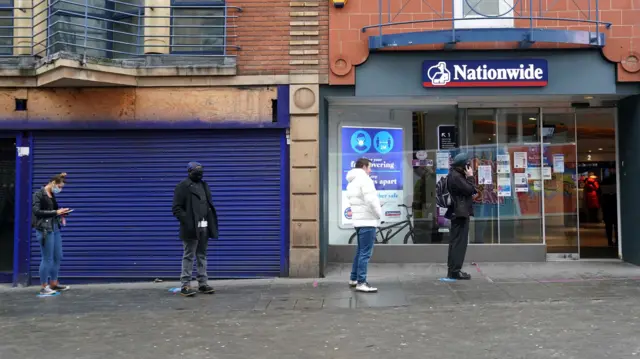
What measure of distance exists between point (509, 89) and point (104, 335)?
693cm

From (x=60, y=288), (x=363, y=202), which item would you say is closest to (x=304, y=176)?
(x=363, y=202)

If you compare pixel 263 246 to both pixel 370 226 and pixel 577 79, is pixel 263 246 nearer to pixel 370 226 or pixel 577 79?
pixel 370 226

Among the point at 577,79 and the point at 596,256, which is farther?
the point at 596,256

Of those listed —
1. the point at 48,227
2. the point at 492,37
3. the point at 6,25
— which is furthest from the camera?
the point at 6,25

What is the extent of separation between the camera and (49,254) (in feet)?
26.8

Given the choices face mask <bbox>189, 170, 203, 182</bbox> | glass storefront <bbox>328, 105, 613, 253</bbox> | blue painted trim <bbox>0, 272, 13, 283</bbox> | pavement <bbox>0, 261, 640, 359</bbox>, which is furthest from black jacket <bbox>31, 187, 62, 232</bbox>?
glass storefront <bbox>328, 105, 613, 253</bbox>

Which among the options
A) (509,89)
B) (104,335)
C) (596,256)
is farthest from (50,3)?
(596,256)

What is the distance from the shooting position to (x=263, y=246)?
918cm

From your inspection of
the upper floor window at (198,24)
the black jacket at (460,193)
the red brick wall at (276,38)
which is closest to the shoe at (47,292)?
the upper floor window at (198,24)

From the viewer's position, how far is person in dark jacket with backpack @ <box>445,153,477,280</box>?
8.30 metres

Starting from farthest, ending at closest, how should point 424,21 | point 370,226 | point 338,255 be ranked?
1. point 338,255
2. point 424,21
3. point 370,226

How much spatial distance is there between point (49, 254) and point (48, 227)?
395 millimetres

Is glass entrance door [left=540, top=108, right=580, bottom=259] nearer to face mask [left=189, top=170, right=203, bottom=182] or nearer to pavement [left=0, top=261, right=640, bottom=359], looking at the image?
pavement [left=0, top=261, right=640, bottom=359]

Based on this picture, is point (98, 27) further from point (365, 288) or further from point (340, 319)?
point (340, 319)
